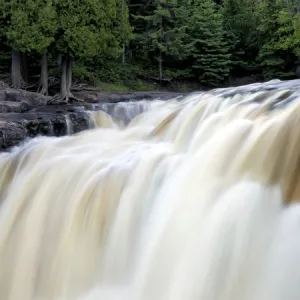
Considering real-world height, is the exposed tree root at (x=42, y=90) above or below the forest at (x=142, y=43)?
below

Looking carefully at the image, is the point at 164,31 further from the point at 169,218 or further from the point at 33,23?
the point at 169,218

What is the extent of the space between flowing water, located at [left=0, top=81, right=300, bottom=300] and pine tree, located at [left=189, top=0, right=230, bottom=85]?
1723cm

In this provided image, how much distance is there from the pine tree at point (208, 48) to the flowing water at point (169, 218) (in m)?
17.2

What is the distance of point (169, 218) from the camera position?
17.4ft

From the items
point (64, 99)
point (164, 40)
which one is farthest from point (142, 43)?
point (64, 99)

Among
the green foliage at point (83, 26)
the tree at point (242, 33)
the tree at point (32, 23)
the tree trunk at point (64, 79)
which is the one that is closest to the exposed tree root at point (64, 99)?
the tree trunk at point (64, 79)

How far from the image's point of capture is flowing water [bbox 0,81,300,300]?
13.9 feet

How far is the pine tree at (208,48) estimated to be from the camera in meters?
24.8

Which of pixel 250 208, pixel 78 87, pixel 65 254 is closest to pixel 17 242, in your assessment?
pixel 65 254

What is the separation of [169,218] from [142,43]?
20784mm

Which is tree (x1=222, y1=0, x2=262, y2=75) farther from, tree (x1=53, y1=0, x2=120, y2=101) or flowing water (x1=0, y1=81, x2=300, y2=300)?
flowing water (x1=0, y1=81, x2=300, y2=300)

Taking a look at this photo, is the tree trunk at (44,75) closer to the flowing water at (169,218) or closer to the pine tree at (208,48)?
the pine tree at (208,48)

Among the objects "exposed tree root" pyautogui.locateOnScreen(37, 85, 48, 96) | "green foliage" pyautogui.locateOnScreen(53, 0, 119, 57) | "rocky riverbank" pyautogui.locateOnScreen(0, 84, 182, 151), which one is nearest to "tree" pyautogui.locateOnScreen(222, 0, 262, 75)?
"green foliage" pyautogui.locateOnScreen(53, 0, 119, 57)

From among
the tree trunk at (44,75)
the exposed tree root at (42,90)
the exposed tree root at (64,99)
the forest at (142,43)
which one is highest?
the forest at (142,43)
